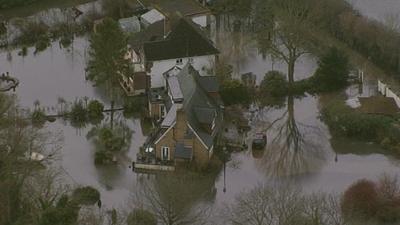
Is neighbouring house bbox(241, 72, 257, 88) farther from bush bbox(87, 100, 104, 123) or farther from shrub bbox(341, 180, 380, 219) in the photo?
shrub bbox(341, 180, 380, 219)

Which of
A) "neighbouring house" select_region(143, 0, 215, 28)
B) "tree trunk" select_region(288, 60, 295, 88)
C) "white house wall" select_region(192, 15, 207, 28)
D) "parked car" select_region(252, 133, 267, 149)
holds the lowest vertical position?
"parked car" select_region(252, 133, 267, 149)

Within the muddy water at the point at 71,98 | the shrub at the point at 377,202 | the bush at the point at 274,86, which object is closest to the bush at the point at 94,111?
the muddy water at the point at 71,98

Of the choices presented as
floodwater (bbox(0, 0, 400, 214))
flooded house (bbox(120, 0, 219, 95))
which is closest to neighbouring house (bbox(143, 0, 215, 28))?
flooded house (bbox(120, 0, 219, 95))

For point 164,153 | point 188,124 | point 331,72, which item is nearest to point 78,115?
point 164,153

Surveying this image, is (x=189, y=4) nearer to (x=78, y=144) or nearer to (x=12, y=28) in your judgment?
(x=12, y=28)

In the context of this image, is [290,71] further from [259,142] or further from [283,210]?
[283,210]

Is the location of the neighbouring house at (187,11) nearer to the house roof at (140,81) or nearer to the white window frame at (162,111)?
the house roof at (140,81)

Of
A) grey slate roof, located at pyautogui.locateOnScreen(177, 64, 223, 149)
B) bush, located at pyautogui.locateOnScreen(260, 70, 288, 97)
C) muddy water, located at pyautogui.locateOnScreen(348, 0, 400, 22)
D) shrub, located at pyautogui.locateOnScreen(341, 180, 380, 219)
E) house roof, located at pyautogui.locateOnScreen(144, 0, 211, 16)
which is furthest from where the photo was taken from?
muddy water, located at pyautogui.locateOnScreen(348, 0, 400, 22)
